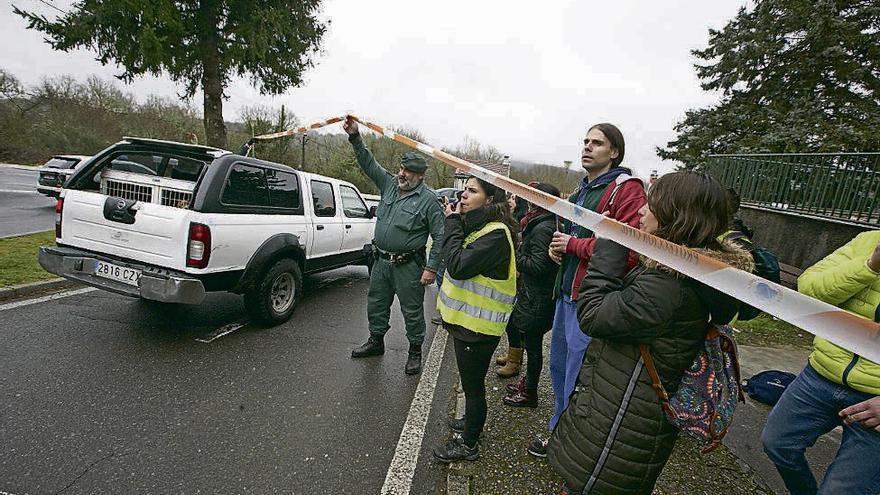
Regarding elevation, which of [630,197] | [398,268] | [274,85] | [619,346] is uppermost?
[274,85]

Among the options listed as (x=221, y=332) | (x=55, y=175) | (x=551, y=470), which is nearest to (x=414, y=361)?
(x=551, y=470)

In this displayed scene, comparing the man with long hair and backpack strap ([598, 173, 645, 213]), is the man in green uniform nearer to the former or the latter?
the man with long hair

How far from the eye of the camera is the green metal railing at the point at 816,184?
548cm

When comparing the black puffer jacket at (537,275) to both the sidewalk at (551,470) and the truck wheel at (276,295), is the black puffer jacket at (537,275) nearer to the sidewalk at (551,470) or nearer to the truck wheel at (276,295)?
the sidewalk at (551,470)

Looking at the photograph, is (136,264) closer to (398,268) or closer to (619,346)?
(398,268)

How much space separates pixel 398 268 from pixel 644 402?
2.45m

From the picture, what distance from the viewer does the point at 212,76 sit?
30.9 feet

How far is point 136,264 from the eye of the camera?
11.6 feet

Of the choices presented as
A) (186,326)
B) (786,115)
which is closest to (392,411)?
(186,326)

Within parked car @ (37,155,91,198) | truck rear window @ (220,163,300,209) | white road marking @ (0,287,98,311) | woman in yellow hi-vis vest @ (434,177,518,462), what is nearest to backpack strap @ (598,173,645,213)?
woman in yellow hi-vis vest @ (434,177,518,462)

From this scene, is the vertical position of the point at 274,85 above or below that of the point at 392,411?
above

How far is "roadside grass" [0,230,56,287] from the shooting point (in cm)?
451

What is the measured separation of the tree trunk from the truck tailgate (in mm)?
7012

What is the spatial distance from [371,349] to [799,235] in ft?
22.5
